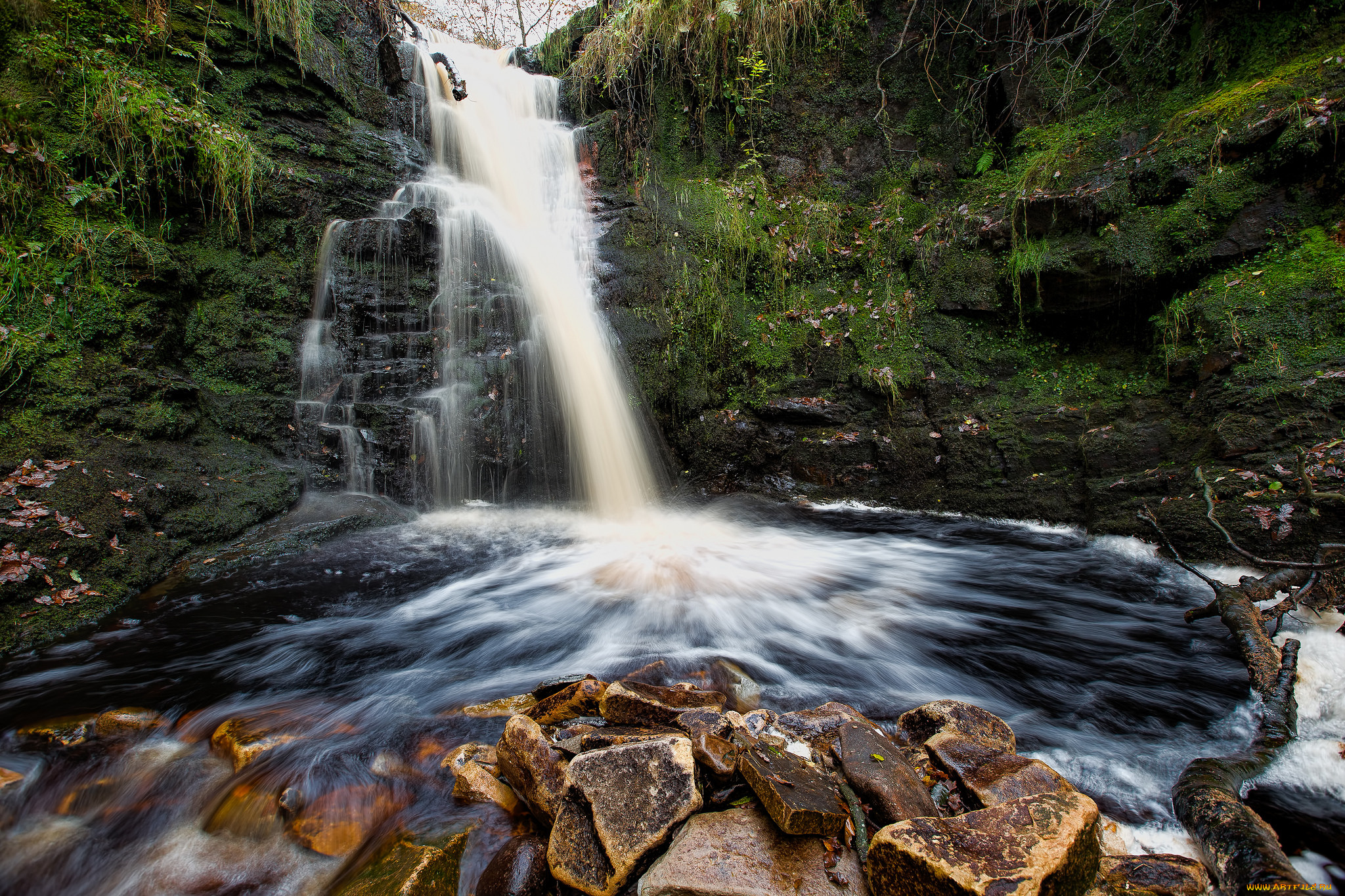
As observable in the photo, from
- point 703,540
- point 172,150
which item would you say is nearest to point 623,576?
point 703,540

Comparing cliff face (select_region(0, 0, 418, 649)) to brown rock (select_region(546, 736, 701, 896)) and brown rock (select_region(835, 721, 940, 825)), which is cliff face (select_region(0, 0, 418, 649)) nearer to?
brown rock (select_region(546, 736, 701, 896))

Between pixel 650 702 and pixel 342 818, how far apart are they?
1.23m

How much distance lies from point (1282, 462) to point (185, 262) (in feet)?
34.0

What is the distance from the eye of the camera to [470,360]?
6.82 m

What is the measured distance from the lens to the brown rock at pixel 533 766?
77.6 inches

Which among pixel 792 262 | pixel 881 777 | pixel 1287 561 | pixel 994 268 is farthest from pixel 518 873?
pixel 792 262

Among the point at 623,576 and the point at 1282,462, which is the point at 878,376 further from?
the point at 623,576

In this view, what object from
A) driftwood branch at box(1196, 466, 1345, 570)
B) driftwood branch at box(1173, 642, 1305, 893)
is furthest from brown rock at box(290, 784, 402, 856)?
driftwood branch at box(1196, 466, 1345, 570)

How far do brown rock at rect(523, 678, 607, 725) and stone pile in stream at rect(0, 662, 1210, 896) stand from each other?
0.14 metres

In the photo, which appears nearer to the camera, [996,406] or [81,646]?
[81,646]

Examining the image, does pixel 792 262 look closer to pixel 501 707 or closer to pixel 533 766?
pixel 501 707

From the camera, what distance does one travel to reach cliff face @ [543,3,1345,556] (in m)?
4.72

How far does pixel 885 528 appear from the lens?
5977 mm

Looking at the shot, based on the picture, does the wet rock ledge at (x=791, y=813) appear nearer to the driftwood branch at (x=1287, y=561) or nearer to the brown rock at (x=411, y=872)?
the brown rock at (x=411, y=872)
